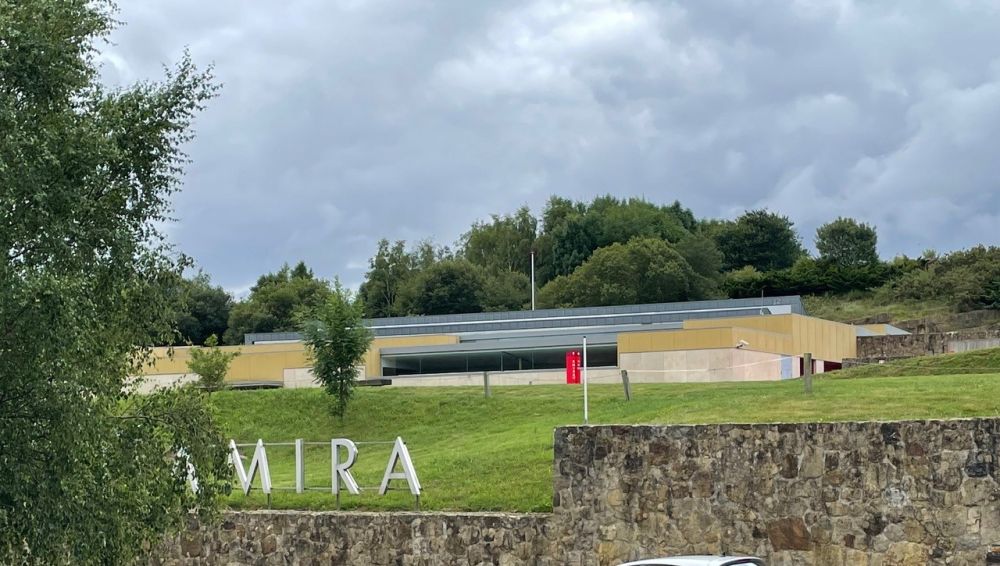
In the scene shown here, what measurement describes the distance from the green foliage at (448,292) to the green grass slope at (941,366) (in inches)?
2252

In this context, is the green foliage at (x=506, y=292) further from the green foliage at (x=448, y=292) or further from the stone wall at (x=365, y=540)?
the stone wall at (x=365, y=540)

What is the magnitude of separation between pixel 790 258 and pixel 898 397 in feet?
278

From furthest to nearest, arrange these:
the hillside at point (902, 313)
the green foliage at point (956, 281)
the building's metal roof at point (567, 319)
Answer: the green foliage at point (956, 281) < the hillside at point (902, 313) < the building's metal roof at point (567, 319)

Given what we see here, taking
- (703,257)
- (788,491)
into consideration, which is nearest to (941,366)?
(788,491)

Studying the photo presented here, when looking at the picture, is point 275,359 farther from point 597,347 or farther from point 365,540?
point 365,540

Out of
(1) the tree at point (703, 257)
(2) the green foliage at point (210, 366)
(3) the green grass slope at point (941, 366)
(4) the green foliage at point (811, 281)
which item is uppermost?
(1) the tree at point (703, 257)

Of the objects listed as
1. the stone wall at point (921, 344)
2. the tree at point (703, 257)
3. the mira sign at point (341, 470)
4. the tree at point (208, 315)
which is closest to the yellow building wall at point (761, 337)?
the stone wall at point (921, 344)

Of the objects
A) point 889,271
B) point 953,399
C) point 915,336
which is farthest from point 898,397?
point 889,271

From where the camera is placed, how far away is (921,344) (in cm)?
6006

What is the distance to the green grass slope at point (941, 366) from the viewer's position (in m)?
37.3

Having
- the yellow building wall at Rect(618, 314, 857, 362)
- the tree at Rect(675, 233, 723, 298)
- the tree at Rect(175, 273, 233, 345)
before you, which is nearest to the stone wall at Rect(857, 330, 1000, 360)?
the yellow building wall at Rect(618, 314, 857, 362)

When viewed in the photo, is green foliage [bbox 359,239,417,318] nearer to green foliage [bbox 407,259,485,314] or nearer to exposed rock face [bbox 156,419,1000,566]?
green foliage [bbox 407,259,485,314]

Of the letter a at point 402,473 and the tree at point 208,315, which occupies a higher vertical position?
the tree at point 208,315

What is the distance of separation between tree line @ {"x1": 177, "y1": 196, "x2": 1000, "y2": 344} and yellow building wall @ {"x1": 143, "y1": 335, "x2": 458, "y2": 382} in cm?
1691
